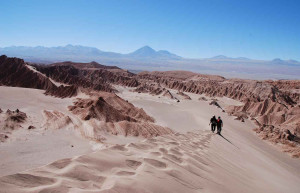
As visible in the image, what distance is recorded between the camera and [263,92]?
47031 millimetres

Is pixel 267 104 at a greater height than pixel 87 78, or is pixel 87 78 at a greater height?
pixel 87 78

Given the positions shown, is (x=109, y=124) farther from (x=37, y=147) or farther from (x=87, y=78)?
(x=87, y=78)

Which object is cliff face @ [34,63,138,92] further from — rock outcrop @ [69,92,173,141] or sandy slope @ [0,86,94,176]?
sandy slope @ [0,86,94,176]

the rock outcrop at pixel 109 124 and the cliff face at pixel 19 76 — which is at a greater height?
the cliff face at pixel 19 76

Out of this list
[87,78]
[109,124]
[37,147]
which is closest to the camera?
[37,147]

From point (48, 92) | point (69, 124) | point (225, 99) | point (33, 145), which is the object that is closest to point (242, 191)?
point (33, 145)

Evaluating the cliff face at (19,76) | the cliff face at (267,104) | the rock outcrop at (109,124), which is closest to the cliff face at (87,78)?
the cliff face at (19,76)

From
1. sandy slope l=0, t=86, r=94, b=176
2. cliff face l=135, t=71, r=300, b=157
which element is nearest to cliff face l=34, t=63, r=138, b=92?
cliff face l=135, t=71, r=300, b=157

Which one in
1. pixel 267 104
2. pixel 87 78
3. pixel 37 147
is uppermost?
pixel 87 78

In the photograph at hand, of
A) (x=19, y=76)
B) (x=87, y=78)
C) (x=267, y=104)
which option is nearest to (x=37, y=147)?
(x=267, y=104)

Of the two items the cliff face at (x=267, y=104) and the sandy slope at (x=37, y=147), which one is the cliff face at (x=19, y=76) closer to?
the cliff face at (x=267, y=104)

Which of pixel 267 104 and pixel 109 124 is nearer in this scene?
pixel 109 124

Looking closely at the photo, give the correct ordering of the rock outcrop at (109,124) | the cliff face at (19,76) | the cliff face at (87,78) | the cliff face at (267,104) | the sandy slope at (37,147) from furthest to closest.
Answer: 1. the cliff face at (87,78)
2. the cliff face at (19,76)
3. the cliff face at (267,104)
4. the rock outcrop at (109,124)
5. the sandy slope at (37,147)

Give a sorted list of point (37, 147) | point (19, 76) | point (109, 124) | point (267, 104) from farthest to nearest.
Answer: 1. point (19, 76)
2. point (267, 104)
3. point (109, 124)
4. point (37, 147)
